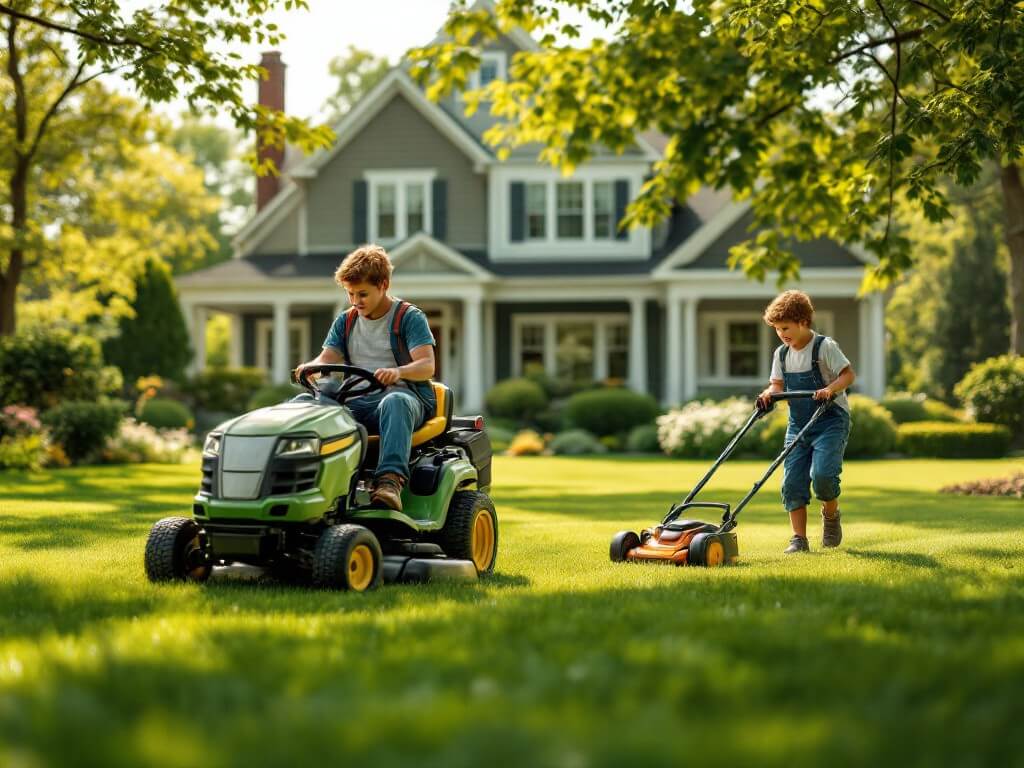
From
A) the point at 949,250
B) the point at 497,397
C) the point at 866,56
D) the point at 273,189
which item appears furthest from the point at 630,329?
the point at 866,56

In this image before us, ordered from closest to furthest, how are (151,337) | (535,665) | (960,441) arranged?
(535,665) → (960,441) → (151,337)

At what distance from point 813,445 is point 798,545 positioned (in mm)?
699

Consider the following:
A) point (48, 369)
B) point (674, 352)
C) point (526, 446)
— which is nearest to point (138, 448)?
point (48, 369)

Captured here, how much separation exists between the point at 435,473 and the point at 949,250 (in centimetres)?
3380

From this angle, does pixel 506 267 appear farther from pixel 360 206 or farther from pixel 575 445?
pixel 575 445

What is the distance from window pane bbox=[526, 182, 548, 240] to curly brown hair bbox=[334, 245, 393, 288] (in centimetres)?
2314

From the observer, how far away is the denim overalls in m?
8.28

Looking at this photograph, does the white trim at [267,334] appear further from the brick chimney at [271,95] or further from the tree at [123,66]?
the tree at [123,66]

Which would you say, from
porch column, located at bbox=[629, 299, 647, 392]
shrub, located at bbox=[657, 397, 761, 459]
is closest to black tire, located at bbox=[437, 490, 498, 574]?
shrub, located at bbox=[657, 397, 761, 459]

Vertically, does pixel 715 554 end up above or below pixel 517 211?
below

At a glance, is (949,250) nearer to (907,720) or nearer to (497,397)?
(497,397)

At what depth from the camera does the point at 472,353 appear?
92.6 feet

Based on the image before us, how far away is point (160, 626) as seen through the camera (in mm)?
4754

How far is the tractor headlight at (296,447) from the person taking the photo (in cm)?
592
